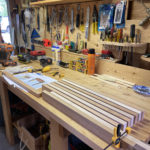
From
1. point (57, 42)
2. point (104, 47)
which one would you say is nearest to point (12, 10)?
point (57, 42)

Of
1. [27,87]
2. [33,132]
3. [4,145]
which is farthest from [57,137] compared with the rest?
[4,145]

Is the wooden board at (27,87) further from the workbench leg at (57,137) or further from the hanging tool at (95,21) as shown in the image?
the hanging tool at (95,21)

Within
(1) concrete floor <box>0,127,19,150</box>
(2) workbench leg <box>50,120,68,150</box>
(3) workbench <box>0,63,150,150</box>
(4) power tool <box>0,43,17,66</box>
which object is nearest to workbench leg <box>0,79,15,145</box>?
(1) concrete floor <box>0,127,19,150</box>

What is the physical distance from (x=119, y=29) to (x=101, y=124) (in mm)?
950

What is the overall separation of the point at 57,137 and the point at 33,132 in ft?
2.97

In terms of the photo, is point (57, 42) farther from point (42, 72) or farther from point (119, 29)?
point (119, 29)

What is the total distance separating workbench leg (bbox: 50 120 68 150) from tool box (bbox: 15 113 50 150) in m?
0.50

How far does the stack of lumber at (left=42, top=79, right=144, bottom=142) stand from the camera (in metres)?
0.61

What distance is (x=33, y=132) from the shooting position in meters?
1.67

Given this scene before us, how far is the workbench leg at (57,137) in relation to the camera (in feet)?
2.82

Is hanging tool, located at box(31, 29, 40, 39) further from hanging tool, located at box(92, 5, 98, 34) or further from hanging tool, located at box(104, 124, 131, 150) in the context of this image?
hanging tool, located at box(104, 124, 131, 150)

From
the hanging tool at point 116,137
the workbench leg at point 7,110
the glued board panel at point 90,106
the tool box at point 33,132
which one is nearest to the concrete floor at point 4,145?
the workbench leg at point 7,110

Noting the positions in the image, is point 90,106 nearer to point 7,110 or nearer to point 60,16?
point 7,110

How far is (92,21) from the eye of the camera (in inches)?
61.6
